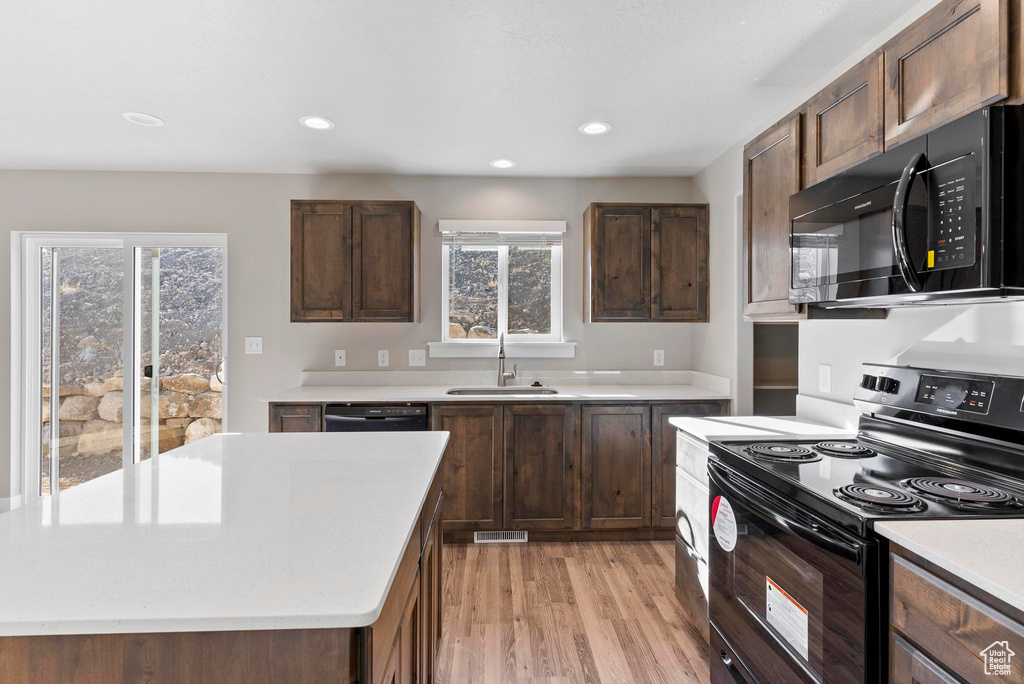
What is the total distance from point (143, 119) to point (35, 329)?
1935 mm

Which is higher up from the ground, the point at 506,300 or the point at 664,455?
the point at 506,300

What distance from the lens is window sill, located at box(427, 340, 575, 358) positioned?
3.70 metres

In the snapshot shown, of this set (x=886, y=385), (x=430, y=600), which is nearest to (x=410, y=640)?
(x=430, y=600)

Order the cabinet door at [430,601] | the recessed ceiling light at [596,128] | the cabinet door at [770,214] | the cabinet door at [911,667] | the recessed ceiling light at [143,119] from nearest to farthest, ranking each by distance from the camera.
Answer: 1. the cabinet door at [911,667]
2. the cabinet door at [430,601]
3. the cabinet door at [770,214]
4. the recessed ceiling light at [143,119]
5. the recessed ceiling light at [596,128]

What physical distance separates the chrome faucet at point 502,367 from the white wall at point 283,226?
0.35ft

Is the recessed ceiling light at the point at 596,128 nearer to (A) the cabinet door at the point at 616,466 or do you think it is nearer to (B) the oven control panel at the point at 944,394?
(A) the cabinet door at the point at 616,466

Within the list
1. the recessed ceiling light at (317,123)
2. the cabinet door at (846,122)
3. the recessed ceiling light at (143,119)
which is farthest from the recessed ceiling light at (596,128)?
the recessed ceiling light at (143,119)

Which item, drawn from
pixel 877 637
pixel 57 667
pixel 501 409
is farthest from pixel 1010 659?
pixel 501 409

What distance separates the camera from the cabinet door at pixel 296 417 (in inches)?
119

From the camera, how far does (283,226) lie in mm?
3613

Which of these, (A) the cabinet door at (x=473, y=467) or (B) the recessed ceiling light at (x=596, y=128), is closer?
(B) the recessed ceiling light at (x=596, y=128)

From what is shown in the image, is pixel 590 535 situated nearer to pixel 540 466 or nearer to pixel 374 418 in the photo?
pixel 540 466

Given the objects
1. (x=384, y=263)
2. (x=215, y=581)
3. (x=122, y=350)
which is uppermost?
(x=384, y=263)

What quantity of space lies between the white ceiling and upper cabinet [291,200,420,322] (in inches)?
14.3
